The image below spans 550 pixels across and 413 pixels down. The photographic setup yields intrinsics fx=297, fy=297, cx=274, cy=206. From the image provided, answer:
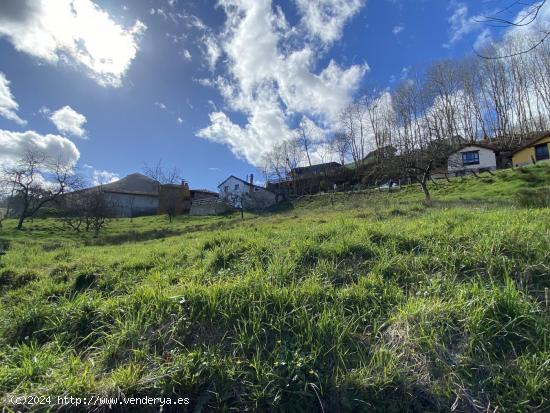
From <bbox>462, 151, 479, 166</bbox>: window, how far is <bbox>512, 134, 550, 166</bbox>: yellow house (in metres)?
4.84

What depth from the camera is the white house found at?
140 ft

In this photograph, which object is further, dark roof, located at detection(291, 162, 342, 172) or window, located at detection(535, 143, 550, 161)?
dark roof, located at detection(291, 162, 342, 172)

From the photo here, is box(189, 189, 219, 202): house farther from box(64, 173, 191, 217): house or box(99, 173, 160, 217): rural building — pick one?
box(99, 173, 160, 217): rural building

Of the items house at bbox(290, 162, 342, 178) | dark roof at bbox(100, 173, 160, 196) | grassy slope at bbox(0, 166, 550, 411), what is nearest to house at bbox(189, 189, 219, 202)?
dark roof at bbox(100, 173, 160, 196)

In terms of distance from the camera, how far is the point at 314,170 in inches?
2413

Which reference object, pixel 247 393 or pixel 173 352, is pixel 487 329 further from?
pixel 173 352

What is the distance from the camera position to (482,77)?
2030 inches

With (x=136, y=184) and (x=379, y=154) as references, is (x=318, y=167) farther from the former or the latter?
(x=136, y=184)

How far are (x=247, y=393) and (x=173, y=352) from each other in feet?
2.83

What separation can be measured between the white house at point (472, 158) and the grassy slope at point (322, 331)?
144 ft

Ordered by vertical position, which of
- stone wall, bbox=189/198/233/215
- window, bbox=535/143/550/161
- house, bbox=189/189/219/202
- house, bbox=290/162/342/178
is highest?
house, bbox=290/162/342/178

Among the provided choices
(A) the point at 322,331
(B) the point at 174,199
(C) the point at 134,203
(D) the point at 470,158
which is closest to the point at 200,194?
(B) the point at 174,199

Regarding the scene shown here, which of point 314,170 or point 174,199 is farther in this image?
point 314,170

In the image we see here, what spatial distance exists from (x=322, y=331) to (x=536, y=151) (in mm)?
48995
